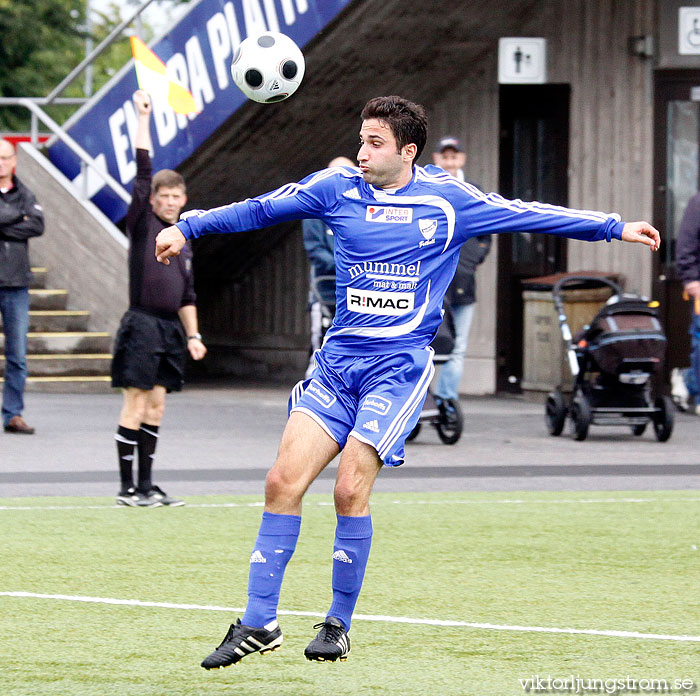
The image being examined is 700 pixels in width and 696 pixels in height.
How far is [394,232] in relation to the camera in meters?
5.96

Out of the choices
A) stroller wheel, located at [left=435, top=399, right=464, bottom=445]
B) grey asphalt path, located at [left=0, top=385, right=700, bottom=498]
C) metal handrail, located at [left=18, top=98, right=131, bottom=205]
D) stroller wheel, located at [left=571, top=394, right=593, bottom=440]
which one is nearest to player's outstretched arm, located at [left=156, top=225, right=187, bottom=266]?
grey asphalt path, located at [left=0, top=385, right=700, bottom=498]

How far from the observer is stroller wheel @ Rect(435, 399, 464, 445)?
1291cm

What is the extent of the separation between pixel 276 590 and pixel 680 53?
1257 centimetres

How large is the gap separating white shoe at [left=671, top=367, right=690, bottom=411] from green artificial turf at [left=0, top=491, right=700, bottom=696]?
18.4ft

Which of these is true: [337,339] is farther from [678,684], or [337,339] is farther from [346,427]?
[678,684]

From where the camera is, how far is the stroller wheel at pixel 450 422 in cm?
1291

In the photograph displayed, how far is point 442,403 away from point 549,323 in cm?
368

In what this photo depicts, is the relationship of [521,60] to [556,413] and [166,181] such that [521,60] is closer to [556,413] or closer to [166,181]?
[556,413]

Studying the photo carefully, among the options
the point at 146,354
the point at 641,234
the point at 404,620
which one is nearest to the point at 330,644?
the point at 404,620

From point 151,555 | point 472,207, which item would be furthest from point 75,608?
point 472,207

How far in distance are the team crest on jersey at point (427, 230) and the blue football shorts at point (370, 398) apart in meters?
0.41

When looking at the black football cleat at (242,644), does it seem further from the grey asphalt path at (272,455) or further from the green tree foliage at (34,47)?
the green tree foliage at (34,47)

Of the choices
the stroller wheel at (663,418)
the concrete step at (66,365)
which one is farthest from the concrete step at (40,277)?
the stroller wheel at (663,418)

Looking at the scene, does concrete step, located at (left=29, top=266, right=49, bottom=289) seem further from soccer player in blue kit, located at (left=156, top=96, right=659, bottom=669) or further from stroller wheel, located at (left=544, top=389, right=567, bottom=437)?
soccer player in blue kit, located at (left=156, top=96, right=659, bottom=669)
